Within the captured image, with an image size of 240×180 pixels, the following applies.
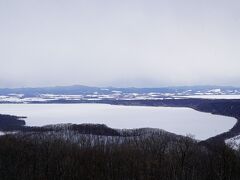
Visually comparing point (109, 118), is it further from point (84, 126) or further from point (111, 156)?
point (111, 156)

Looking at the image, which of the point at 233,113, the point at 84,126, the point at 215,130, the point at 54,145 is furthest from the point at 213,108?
the point at 54,145

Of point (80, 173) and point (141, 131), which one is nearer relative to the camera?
point (80, 173)

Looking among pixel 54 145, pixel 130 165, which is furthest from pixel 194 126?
pixel 130 165

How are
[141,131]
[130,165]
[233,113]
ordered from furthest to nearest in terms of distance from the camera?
[233,113], [141,131], [130,165]

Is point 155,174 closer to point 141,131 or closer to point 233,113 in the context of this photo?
point 141,131

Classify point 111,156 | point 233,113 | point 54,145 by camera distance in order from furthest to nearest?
point 233,113, point 54,145, point 111,156

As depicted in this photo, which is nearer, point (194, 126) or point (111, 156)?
point (111, 156)

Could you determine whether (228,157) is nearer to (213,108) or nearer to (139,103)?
(213,108)

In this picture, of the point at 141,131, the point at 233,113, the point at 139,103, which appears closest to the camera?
the point at 141,131

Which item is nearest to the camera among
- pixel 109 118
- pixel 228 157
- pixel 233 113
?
pixel 228 157
